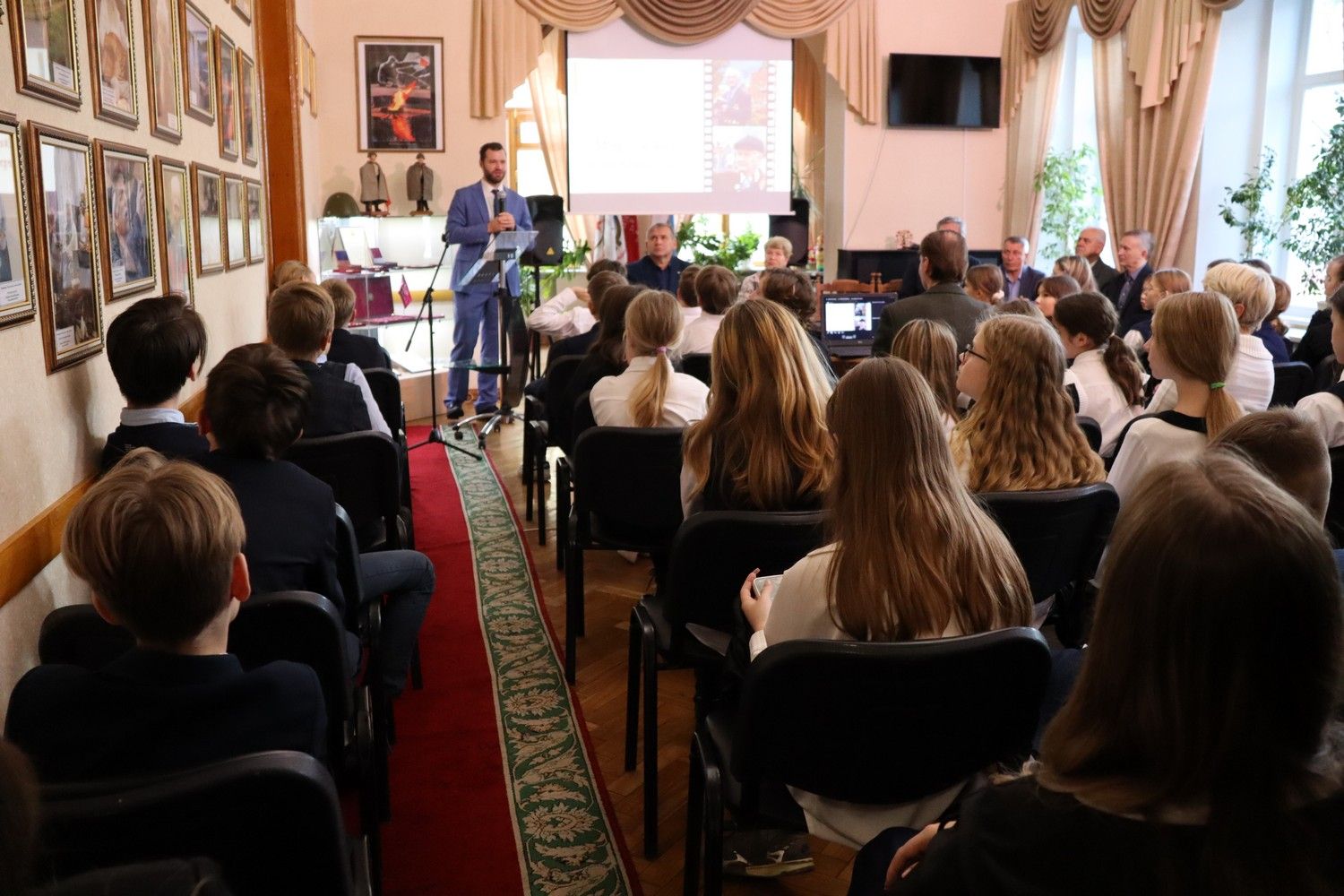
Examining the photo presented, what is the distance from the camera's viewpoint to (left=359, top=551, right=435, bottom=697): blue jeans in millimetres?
2670

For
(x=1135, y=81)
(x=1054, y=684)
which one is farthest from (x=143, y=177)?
(x=1135, y=81)

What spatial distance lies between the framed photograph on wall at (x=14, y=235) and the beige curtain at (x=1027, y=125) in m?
8.15

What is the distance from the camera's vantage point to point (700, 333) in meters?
4.85

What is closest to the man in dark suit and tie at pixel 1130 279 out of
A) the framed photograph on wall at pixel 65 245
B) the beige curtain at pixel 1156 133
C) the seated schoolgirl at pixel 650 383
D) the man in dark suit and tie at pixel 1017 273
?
the man in dark suit and tie at pixel 1017 273

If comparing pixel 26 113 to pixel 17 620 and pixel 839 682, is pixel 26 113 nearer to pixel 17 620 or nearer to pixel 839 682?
pixel 17 620

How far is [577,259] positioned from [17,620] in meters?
10.3

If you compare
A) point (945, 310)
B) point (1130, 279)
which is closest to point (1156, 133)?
point (1130, 279)

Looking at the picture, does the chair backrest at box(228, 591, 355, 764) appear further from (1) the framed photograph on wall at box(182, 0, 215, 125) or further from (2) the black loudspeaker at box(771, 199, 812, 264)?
(2) the black loudspeaker at box(771, 199, 812, 264)

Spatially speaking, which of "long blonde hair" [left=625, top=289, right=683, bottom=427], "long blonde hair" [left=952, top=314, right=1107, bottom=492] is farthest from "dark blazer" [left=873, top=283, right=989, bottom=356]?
"long blonde hair" [left=952, top=314, right=1107, bottom=492]

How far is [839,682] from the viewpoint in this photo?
57.7 inches

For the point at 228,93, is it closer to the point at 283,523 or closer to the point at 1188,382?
the point at 283,523

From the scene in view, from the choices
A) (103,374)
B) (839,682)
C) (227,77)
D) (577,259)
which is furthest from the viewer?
(577,259)

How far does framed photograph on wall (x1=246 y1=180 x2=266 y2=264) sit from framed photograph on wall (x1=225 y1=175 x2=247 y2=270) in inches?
5.0

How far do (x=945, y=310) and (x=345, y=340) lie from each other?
251cm
